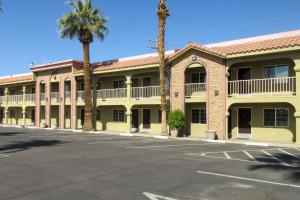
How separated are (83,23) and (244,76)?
→ 1655 centimetres

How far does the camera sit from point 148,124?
3212 centimetres

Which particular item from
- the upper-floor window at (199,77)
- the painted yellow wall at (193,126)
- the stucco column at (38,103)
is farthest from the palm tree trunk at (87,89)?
the upper-floor window at (199,77)

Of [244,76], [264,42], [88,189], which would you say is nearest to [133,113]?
[244,76]

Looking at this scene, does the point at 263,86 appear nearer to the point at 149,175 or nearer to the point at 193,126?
the point at 193,126

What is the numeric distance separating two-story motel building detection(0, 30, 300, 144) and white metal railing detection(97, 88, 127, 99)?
9cm

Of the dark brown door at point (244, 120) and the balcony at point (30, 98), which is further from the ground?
the balcony at point (30, 98)

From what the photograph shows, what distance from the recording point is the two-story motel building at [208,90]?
901 inches

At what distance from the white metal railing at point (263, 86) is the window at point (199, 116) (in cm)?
351

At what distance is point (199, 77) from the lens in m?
27.8

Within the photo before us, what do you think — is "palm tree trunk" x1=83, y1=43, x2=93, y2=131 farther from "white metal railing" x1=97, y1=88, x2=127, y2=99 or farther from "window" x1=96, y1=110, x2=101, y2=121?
"window" x1=96, y1=110, x2=101, y2=121

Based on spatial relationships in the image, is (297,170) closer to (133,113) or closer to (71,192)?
(71,192)

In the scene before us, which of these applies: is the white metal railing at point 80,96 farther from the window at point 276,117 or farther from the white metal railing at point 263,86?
the window at point 276,117

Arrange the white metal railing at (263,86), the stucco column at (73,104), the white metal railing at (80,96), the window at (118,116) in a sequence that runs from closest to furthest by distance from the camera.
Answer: the white metal railing at (263,86), the window at (118,116), the white metal railing at (80,96), the stucco column at (73,104)

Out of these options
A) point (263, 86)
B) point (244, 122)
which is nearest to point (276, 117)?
point (263, 86)
